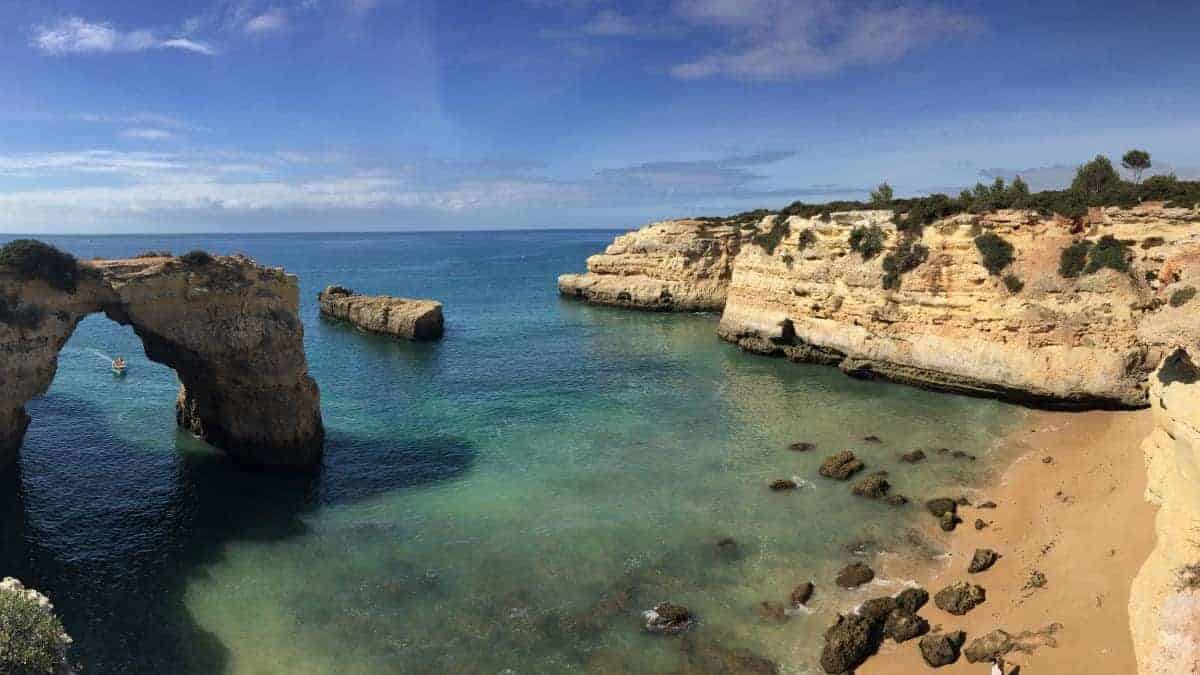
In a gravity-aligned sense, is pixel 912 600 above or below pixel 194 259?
below

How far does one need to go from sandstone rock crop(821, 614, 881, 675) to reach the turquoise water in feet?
1.80

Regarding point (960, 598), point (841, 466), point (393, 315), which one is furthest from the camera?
point (393, 315)

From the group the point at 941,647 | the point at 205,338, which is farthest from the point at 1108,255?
the point at 205,338

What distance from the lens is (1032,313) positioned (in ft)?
103

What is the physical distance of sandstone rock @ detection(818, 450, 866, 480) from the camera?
23.9 metres

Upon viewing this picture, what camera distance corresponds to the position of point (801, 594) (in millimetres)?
16766

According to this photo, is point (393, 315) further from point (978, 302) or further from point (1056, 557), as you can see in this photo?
point (1056, 557)

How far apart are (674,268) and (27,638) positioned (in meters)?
58.0

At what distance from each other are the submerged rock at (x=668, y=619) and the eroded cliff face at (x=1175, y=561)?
8826 mm

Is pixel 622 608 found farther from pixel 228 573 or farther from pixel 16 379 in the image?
pixel 16 379

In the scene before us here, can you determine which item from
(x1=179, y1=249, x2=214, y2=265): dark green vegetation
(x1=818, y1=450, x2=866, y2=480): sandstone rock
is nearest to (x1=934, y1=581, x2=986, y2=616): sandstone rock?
(x1=818, y1=450, x2=866, y2=480): sandstone rock

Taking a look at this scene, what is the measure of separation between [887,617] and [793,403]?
709 inches

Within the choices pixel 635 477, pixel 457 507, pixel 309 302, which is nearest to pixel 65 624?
pixel 457 507

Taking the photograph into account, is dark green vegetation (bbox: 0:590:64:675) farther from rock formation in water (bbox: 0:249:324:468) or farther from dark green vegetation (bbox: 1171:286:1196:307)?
dark green vegetation (bbox: 1171:286:1196:307)
